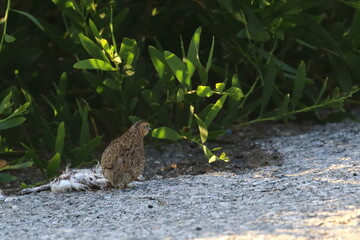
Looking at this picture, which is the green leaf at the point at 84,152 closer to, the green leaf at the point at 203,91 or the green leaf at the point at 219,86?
the green leaf at the point at 203,91

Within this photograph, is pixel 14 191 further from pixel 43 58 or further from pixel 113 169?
pixel 43 58

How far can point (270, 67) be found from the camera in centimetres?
502

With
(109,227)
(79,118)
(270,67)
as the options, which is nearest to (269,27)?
(270,67)

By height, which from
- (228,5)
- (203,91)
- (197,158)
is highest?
(228,5)

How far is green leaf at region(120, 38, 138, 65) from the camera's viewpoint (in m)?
4.42

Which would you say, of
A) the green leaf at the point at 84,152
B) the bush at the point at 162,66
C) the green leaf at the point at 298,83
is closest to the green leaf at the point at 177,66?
the bush at the point at 162,66

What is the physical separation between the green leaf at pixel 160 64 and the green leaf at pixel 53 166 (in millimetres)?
658

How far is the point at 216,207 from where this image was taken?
12.1 ft

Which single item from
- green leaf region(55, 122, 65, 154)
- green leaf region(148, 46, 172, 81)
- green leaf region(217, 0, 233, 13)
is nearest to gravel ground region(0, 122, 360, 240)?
green leaf region(55, 122, 65, 154)

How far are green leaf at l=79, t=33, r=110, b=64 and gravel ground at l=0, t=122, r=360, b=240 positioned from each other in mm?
662

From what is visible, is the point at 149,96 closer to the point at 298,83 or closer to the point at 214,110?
the point at 214,110

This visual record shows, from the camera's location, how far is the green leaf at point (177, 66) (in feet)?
13.9

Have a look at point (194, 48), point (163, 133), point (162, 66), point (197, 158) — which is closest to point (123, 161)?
point (163, 133)

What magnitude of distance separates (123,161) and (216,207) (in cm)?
73
